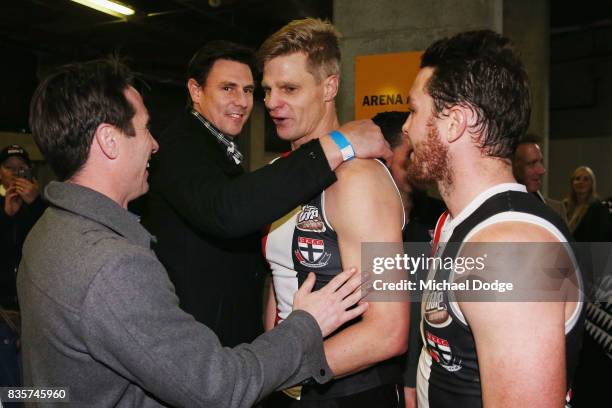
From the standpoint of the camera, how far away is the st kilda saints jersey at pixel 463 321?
46.3 inches

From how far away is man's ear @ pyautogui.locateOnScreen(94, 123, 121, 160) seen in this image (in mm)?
1279

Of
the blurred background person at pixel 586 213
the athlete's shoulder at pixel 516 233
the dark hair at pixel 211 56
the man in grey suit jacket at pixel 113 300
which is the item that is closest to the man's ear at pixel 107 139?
the man in grey suit jacket at pixel 113 300

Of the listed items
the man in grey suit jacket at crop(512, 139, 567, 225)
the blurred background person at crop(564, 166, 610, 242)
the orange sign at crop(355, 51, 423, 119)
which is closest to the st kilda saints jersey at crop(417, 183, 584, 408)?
the orange sign at crop(355, 51, 423, 119)

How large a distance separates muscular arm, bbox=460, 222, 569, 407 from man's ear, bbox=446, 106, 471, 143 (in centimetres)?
37

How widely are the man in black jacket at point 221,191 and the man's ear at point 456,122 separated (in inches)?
12.3

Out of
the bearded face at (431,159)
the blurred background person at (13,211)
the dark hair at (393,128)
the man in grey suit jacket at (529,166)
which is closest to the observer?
the bearded face at (431,159)

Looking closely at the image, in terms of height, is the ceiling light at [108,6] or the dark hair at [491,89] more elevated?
the ceiling light at [108,6]

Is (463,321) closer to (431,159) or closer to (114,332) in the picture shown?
(431,159)

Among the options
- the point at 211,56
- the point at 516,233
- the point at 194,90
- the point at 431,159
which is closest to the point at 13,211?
the point at 194,90

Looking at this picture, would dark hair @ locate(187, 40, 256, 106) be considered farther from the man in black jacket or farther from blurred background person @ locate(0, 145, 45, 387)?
blurred background person @ locate(0, 145, 45, 387)

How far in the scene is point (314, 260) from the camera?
66.2 inches

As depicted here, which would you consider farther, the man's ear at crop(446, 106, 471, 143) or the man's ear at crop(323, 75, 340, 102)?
the man's ear at crop(323, 75, 340, 102)

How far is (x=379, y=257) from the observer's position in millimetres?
1530

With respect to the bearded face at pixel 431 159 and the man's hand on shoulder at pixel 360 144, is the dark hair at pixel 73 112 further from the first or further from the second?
the bearded face at pixel 431 159
